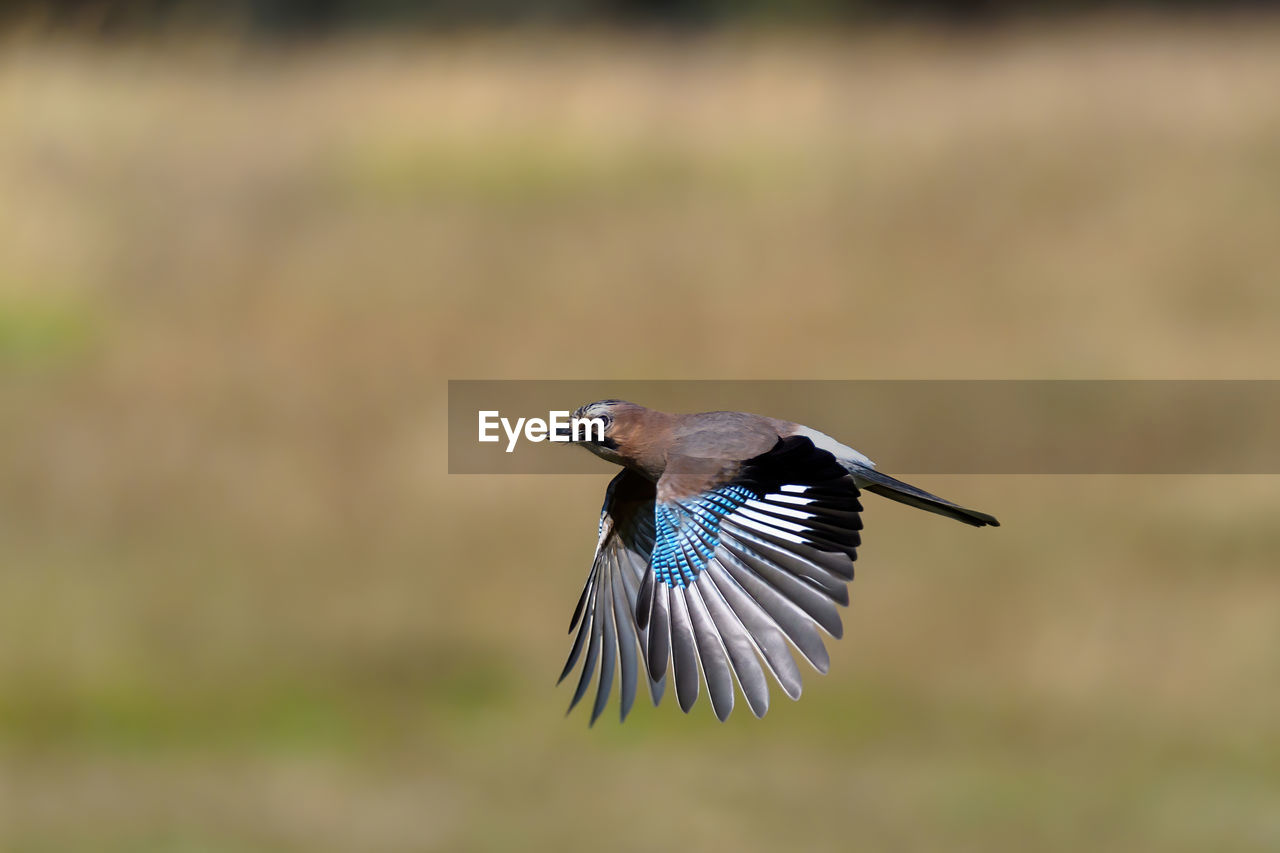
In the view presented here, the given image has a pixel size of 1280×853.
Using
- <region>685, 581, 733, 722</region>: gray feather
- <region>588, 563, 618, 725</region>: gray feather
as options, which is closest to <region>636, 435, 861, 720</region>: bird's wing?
<region>685, 581, 733, 722</region>: gray feather

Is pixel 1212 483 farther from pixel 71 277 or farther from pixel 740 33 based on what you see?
pixel 71 277

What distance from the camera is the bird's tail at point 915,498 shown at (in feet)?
8.80

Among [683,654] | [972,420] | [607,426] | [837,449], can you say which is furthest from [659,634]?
[972,420]

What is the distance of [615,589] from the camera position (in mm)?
3393

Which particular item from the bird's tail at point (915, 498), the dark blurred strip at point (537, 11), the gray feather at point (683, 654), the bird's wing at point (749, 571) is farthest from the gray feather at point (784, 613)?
the dark blurred strip at point (537, 11)

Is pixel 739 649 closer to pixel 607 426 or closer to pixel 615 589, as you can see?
pixel 607 426

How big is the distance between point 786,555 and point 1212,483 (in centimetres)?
549

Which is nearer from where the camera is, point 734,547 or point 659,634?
point 659,634

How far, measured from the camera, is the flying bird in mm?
2566

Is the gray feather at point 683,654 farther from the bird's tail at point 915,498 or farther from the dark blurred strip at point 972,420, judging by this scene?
the dark blurred strip at point 972,420

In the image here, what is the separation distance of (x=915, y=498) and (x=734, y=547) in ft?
1.20

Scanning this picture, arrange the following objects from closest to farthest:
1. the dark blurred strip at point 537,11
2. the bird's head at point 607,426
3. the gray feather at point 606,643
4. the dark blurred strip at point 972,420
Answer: the bird's head at point 607,426
the gray feather at point 606,643
the dark blurred strip at point 972,420
the dark blurred strip at point 537,11

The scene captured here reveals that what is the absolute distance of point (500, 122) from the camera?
940 centimetres

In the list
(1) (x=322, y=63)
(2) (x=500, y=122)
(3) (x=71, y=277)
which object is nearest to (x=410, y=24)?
(1) (x=322, y=63)
